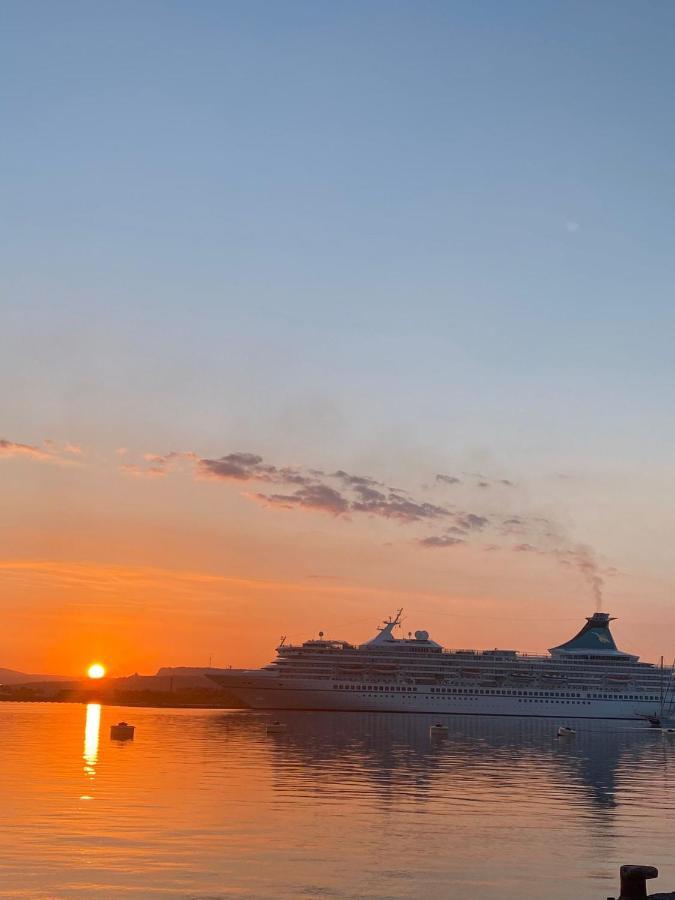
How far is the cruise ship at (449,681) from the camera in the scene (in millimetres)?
146375

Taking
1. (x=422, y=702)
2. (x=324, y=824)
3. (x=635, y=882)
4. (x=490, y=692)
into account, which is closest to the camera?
(x=635, y=882)

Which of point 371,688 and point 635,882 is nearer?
point 635,882

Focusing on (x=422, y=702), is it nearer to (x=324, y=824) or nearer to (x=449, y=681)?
(x=449, y=681)

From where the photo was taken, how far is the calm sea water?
80.8ft

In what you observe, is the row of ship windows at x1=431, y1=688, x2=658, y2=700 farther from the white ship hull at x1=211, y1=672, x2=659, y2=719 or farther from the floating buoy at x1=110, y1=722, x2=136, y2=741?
the floating buoy at x1=110, y1=722, x2=136, y2=741

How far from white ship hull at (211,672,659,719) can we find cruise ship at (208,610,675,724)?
0.15 meters

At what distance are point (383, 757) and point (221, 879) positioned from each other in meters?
41.0

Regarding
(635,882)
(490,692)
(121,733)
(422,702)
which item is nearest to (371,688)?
(422,702)

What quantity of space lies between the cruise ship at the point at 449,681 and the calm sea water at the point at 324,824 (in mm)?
79301

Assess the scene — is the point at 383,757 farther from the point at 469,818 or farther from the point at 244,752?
the point at 469,818

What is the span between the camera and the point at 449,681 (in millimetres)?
150125

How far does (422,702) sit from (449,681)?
5262mm

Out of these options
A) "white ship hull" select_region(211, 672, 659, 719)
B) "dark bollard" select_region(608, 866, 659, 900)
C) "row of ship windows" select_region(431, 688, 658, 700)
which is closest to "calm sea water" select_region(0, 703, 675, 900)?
"dark bollard" select_region(608, 866, 659, 900)

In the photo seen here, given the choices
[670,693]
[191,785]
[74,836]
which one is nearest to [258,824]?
[74,836]
